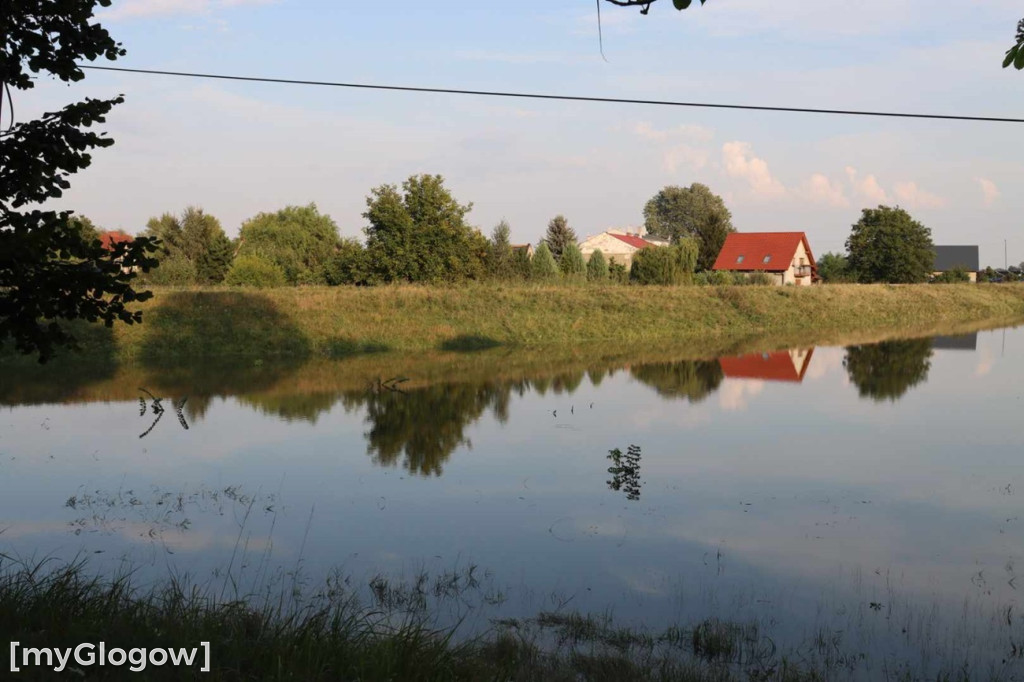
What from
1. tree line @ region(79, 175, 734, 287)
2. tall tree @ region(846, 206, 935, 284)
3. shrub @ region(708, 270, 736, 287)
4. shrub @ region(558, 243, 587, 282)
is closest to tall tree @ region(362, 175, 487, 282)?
tree line @ region(79, 175, 734, 287)

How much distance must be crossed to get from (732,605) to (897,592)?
4.66 feet

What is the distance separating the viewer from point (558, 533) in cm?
Answer: 950

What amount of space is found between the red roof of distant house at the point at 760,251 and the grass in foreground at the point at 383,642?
221ft

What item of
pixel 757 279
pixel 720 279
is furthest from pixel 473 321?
pixel 757 279

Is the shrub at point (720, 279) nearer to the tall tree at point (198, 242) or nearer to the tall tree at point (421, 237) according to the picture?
the tall tree at point (421, 237)

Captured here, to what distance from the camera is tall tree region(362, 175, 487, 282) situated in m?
46.1

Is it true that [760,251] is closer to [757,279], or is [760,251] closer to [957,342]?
[757,279]

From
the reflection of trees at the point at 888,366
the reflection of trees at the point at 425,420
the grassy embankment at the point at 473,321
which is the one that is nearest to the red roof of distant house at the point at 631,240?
the grassy embankment at the point at 473,321

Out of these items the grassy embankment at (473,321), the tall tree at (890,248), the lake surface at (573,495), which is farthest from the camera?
the tall tree at (890,248)

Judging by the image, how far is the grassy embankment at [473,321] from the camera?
98.8ft

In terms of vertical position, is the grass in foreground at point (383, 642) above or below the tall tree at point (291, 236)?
below

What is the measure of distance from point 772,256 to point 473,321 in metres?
43.2

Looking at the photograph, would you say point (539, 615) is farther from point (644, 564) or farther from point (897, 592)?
point (897, 592)

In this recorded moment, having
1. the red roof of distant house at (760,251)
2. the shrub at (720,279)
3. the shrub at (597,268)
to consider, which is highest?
the red roof of distant house at (760,251)
